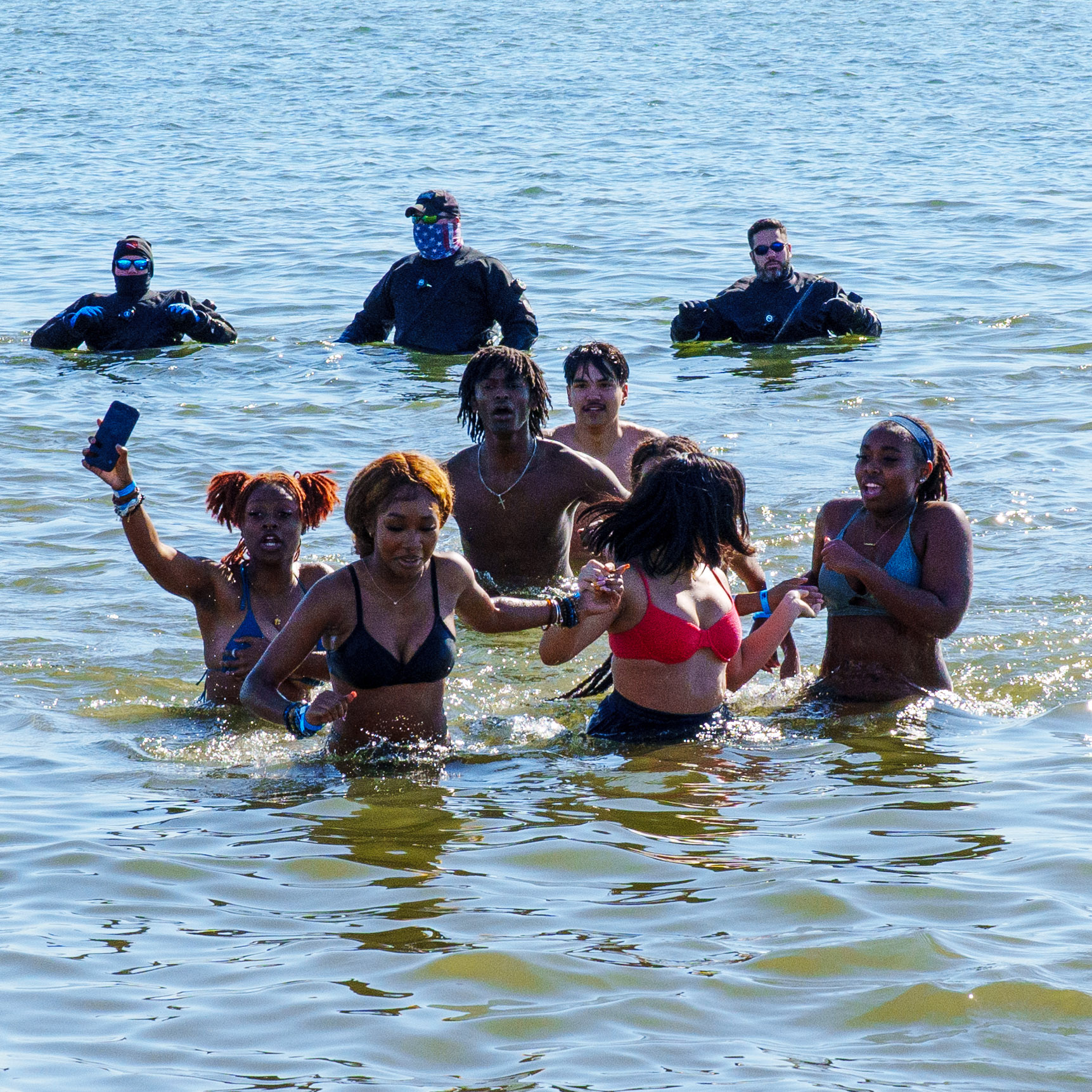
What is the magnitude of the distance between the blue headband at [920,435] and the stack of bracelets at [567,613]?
153cm

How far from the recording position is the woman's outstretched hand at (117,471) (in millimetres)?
5883

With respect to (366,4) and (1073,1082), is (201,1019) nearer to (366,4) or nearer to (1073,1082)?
(1073,1082)

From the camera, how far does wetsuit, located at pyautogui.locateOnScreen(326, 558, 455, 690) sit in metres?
5.40

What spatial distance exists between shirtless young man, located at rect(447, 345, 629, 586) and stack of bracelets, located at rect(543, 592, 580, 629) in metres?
2.31

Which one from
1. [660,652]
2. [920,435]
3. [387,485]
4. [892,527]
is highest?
[920,435]

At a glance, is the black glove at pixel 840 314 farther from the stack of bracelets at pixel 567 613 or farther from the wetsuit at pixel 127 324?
the stack of bracelets at pixel 567 613

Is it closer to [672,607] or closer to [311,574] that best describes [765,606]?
[672,607]

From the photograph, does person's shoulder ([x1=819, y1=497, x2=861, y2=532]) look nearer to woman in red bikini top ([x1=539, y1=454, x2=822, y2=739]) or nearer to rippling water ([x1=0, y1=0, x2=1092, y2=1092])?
woman in red bikini top ([x1=539, y1=454, x2=822, y2=739])

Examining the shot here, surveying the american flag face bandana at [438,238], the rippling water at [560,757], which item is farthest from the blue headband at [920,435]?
the american flag face bandana at [438,238]

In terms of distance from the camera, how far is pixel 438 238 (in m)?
13.1

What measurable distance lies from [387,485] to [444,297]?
27.4 feet

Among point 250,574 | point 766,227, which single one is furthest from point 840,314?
point 250,574

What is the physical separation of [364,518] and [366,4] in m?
44.7

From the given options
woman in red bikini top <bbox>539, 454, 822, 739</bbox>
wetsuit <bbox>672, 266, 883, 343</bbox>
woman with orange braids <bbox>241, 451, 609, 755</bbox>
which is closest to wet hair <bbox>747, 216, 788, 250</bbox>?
wetsuit <bbox>672, 266, 883, 343</bbox>
